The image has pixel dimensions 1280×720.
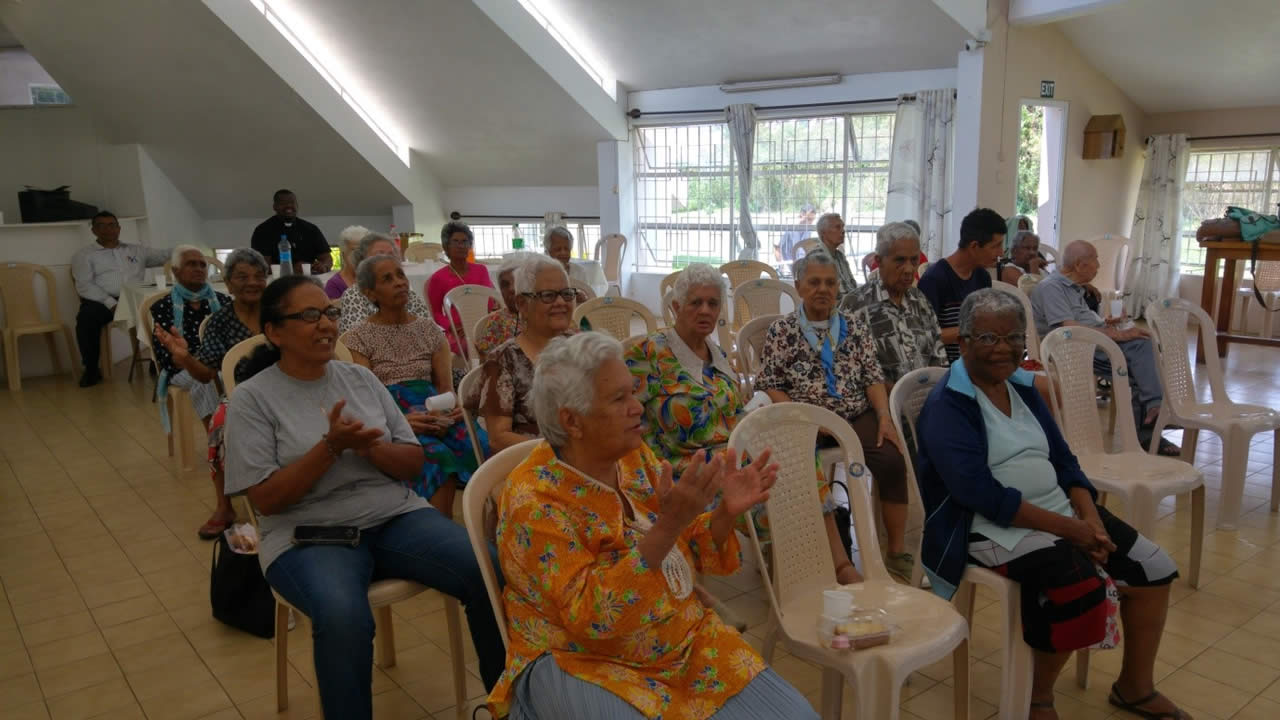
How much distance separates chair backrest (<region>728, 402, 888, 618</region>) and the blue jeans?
707mm

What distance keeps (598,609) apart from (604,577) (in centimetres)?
6

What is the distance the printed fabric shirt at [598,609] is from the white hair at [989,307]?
1156mm

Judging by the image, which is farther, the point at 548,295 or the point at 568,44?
the point at 568,44

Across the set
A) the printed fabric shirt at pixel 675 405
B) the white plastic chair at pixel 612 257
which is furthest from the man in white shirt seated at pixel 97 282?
the printed fabric shirt at pixel 675 405

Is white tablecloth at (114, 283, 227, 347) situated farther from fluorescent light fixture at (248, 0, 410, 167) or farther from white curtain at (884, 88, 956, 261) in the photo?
white curtain at (884, 88, 956, 261)

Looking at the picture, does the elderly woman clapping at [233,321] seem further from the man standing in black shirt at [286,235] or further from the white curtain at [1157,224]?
the white curtain at [1157,224]

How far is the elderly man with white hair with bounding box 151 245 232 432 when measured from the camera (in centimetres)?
429

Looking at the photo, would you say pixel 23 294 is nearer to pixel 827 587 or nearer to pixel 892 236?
pixel 892 236

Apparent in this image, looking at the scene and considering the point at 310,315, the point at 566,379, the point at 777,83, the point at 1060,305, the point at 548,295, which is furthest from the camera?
the point at 777,83

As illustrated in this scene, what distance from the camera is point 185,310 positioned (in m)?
4.35

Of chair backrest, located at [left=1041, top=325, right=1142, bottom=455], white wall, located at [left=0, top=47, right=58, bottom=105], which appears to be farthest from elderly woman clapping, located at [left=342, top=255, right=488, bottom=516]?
white wall, located at [left=0, top=47, right=58, bottom=105]

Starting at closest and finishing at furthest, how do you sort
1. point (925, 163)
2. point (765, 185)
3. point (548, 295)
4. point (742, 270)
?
point (548, 295)
point (742, 270)
point (925, 163)
point (765, 185)

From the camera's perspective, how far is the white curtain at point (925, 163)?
7.65 meters

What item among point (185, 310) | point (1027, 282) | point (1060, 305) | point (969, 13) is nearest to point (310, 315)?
point (185, 310)
